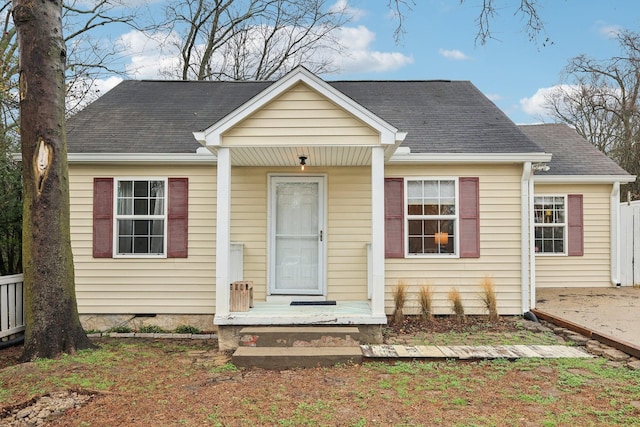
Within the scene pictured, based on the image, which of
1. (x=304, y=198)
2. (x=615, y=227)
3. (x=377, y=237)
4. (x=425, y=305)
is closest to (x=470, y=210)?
(x=425, y=305)

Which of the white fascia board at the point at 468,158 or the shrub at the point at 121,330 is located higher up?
the white fascia board at the point at 468,158

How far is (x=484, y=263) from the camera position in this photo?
684 centimetres

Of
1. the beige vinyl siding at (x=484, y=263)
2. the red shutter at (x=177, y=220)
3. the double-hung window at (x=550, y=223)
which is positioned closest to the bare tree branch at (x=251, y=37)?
the double-hung window at (x=550, y=223)

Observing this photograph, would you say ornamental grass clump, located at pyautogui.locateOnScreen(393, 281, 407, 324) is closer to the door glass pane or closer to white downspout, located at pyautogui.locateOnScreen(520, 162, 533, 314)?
the door glass pane

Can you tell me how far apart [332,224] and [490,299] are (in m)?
2.69

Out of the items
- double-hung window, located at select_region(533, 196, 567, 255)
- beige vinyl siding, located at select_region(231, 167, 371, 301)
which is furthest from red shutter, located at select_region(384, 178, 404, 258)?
double-hung window, located at select_region(533, 196, 567, 255)

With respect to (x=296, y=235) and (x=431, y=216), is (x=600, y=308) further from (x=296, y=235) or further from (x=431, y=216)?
(x=296, y=235)

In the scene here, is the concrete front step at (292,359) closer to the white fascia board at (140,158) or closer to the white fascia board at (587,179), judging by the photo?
the white fascia board at (140,158)

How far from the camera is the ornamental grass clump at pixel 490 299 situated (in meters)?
6.61

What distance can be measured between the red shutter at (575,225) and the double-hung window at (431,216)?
3.96m

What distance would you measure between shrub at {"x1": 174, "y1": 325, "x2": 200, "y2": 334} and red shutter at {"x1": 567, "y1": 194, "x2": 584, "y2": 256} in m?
7.79

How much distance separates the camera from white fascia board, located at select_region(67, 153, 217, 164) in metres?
6.63

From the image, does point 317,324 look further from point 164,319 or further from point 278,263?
point 164,319

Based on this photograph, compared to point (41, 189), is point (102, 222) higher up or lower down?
lower down
